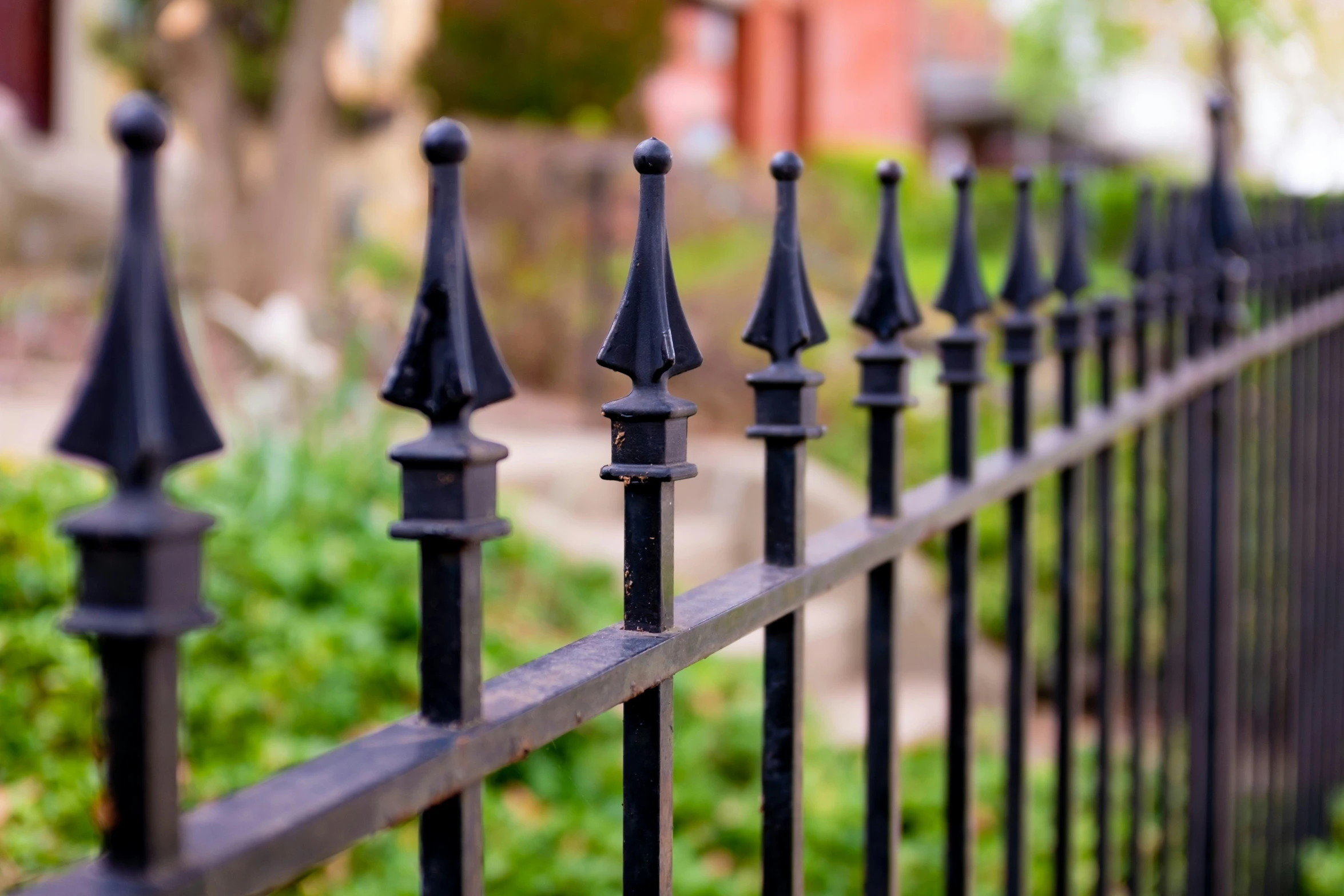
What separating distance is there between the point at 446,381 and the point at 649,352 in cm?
21

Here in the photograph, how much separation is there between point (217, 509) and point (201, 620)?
12.2 feet

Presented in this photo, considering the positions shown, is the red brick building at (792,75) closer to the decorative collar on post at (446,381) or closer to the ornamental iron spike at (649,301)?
the ornamental iron spike at (649,301)

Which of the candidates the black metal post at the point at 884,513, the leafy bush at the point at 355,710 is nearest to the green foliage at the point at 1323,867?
the leafy bush at the point at 355,710

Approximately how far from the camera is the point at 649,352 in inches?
32.4

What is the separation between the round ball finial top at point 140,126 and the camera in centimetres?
47

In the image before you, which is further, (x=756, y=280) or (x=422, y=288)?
(x=756, y=280)

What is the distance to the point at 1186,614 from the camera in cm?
220

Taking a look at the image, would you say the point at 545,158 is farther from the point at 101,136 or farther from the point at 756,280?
the point at 101,136

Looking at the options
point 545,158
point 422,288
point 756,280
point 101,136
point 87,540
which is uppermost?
point 101,136

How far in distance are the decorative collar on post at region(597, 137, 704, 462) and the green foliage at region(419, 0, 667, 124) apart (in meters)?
11.2

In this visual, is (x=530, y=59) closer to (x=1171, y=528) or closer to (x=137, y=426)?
(x=1171, y=528)

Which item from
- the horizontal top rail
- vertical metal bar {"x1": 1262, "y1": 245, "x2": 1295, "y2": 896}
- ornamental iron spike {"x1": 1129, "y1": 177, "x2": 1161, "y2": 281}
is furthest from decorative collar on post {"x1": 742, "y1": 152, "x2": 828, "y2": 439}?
vertical metal bar {"x1": 1262, "y1": 245, "x2": 1295, "y2": 896}

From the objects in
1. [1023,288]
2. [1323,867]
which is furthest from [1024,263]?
[1323,867]

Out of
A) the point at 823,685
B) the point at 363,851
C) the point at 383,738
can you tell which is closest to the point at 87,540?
the point at 383,738
